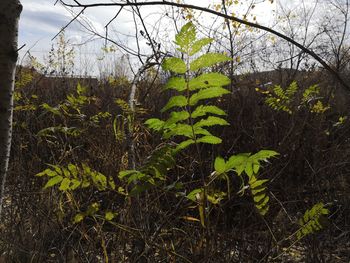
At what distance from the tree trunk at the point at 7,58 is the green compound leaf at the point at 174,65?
440 mm

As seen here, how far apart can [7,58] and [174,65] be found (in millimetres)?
474

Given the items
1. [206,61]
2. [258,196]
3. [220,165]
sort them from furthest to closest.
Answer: [258,196] → [220,165] → [206,61]

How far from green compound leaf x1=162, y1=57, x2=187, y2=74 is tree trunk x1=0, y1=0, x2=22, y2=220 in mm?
440

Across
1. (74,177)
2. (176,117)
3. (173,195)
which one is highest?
(176,117)

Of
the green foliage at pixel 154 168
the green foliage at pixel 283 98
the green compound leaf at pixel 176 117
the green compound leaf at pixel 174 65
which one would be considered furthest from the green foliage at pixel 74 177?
the green foliage at pixel 283 98

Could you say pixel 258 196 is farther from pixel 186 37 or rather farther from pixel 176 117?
pixel 186 37

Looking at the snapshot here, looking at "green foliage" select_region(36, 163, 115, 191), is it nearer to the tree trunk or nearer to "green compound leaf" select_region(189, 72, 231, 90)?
→ the tree trunk

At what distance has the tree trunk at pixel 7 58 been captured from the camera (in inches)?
42.7

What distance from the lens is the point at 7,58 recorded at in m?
1.11

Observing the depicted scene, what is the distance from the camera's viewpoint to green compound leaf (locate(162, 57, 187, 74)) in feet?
3.54

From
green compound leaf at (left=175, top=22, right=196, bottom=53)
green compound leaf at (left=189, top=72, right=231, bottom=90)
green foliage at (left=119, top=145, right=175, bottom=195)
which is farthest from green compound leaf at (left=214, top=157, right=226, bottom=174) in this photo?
green compound leaf at (left=175, top=22, right=196, bottom=53)

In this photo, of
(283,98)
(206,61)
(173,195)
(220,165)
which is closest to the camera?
(206,61)

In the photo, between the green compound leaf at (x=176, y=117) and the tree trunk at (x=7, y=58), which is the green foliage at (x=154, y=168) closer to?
the green compound leaf at (x=176, y=117)

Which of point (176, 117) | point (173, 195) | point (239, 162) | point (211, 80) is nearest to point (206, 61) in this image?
point (211, 80)
